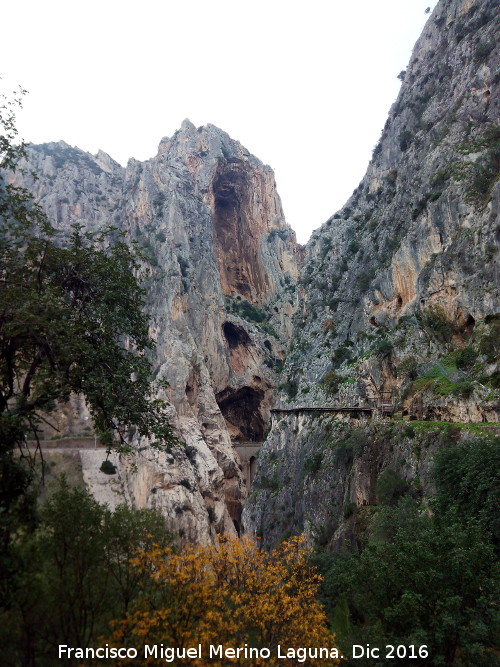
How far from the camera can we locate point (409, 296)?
36812 millimetres

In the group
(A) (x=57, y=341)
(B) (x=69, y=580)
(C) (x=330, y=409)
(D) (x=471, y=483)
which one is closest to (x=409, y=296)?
(C) (x=330, y=409)

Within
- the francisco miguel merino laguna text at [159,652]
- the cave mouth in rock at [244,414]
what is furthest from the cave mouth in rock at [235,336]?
the francisco miguel merino laguna text at [159,652]

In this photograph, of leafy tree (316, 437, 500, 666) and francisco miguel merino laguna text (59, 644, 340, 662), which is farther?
leafy tree (316, 437, 500, 666)

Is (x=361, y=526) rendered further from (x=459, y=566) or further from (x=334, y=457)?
(x=459, y=566)

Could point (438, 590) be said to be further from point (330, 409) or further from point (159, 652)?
point (330, 409)

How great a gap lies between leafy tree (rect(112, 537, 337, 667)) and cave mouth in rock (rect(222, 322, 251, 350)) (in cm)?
5722

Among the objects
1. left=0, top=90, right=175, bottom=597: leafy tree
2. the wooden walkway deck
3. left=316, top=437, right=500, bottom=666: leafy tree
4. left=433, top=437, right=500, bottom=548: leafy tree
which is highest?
left=0, top=90, right=175, bottom=597: leafy tree

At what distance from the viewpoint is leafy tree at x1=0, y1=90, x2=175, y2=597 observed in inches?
332

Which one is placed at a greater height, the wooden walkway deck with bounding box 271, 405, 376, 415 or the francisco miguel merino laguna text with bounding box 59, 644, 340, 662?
the wooden walkway deck with bounding box 271, 405, 376, 415

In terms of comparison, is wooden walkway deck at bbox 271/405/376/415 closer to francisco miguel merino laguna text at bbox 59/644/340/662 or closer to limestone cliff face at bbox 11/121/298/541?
limestone cliff face at bbox 11/121/298/541

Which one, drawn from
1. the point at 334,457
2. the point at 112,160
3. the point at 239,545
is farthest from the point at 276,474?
the point at 112,160

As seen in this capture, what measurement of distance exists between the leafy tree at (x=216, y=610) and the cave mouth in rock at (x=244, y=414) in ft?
179

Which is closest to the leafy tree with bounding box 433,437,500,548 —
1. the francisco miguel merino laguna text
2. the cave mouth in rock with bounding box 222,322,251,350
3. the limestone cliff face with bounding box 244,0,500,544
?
the limestone cliff face with bounding box 244,0,500,544

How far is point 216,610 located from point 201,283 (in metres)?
58.8
